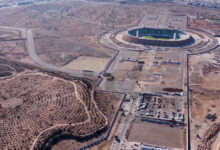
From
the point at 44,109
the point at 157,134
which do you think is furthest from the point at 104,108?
the point at 44,109

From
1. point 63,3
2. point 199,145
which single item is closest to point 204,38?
point 199,145

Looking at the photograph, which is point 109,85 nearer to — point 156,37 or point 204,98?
point 204,98

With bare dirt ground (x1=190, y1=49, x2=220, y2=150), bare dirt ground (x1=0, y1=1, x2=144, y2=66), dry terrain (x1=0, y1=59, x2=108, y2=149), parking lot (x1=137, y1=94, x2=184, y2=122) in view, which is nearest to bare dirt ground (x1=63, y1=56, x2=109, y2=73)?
bare dirt ground (x1=0, y1=1, x2=144, y2=66)

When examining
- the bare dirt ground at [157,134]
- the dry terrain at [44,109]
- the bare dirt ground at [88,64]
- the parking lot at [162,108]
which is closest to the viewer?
the bare dirt ground at [157,134]

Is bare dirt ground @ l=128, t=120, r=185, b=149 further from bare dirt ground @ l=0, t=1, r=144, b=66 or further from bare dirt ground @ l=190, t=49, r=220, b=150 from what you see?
bare dirt ground @ l=0, t=1, r=144, b=66

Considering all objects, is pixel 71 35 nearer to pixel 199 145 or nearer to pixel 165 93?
pixel 165 93

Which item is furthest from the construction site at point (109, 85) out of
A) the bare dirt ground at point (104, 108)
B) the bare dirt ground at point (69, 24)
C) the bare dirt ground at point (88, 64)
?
the bare dirt ground at point (69, 24)

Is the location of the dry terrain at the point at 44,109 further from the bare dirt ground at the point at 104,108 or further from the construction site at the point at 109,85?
the bare dirt ground at the point at 104,108
